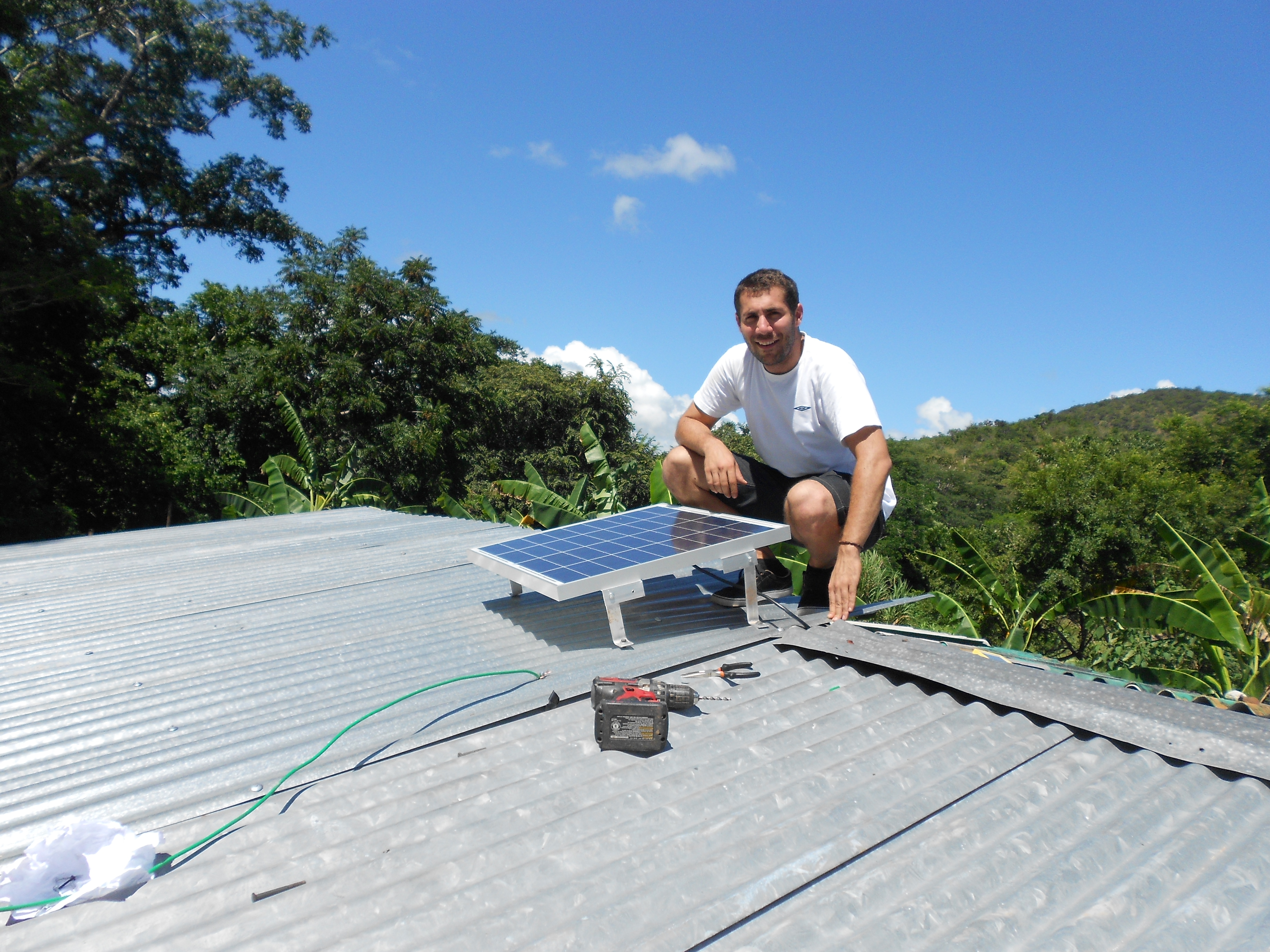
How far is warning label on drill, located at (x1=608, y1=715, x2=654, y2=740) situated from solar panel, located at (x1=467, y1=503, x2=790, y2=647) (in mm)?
612

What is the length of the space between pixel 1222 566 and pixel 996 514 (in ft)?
110

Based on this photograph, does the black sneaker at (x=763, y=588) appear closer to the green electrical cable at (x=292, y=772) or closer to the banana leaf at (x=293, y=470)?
the green electrical cable at (x=292, y=772)

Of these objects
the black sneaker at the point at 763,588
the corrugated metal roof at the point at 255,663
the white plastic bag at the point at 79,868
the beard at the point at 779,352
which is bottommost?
the white plastic bag at the point at 79,868

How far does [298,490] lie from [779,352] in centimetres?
1105

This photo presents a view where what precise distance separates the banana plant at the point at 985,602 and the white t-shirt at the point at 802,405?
4.86 metres

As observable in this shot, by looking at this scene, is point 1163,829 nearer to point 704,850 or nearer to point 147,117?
point 704,850

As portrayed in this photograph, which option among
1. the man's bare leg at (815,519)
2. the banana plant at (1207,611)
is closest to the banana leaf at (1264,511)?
the banana plant at (1207,611)

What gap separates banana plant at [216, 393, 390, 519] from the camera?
1145 cm

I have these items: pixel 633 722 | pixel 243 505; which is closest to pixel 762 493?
pixel 633 722

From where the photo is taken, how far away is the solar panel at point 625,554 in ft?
9.18

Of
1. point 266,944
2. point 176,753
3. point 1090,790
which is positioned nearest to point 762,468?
point 1090,790

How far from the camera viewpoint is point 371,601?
12.3 feet

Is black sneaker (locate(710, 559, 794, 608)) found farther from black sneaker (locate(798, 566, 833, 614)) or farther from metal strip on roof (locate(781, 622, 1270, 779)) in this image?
metal strip on roof (locate(781, 622, 1270, 779))

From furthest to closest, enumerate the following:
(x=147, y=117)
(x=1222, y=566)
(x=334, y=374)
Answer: (x=334, y=374) → (x=147, y=117) → (x=1222, y=566)
